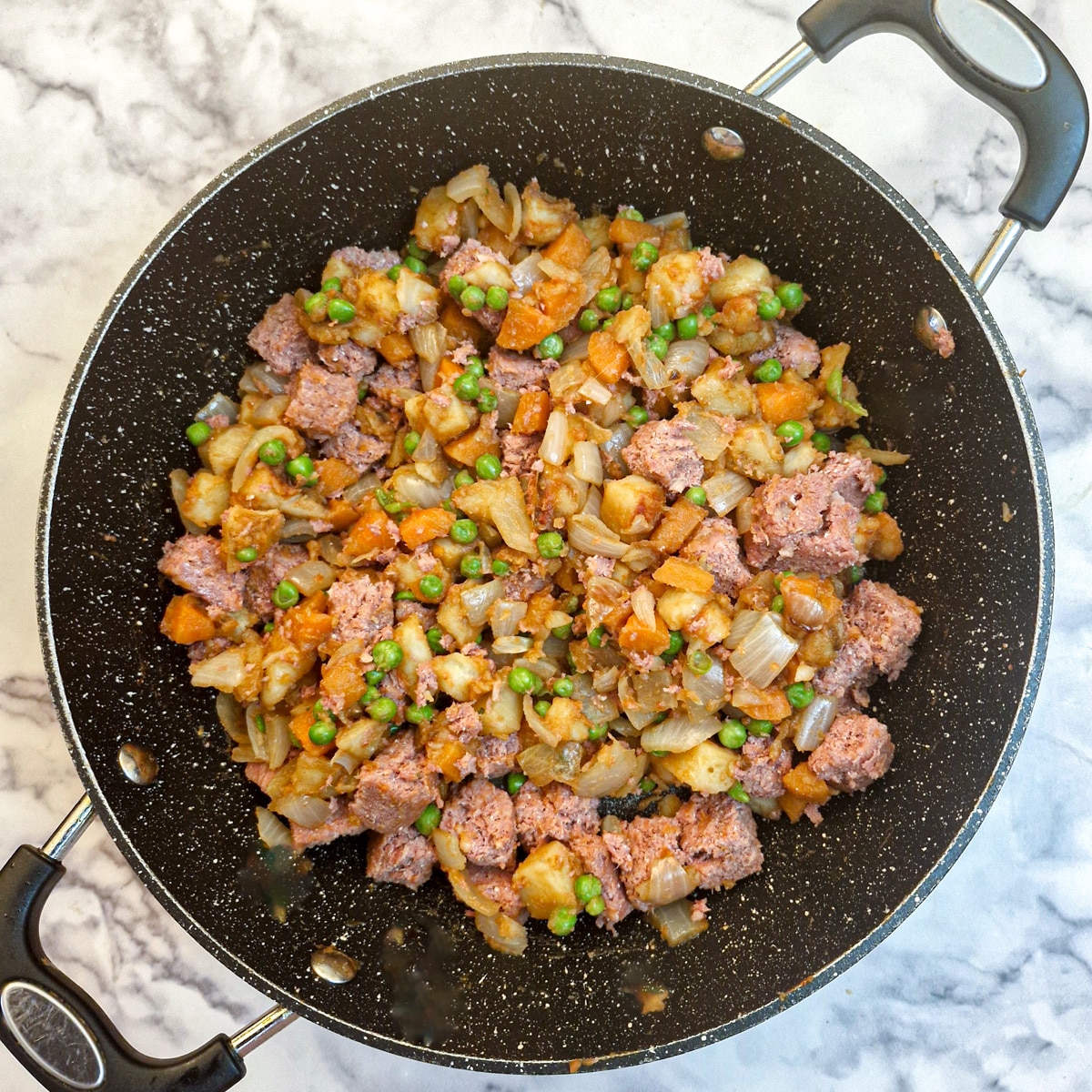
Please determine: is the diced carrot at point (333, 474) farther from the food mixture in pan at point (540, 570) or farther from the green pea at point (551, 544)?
the green pea at point (551, 544)

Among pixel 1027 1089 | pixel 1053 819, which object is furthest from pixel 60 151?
pixel 1027 1089

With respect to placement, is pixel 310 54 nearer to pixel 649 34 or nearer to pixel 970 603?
pixel 649 34

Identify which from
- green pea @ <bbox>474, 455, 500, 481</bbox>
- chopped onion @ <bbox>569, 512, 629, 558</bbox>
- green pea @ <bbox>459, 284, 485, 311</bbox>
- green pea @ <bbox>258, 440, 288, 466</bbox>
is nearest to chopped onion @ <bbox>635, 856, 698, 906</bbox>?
chopped onion @ <bbox>569, 512, 629, 558</bbox>

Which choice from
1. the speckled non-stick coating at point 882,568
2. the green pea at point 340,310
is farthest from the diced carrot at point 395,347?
the speckled non-stick coating at point 882,568

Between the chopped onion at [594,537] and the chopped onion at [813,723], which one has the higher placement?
the chopped onion at [594,537]

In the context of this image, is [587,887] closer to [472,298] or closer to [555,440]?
[555,440]
